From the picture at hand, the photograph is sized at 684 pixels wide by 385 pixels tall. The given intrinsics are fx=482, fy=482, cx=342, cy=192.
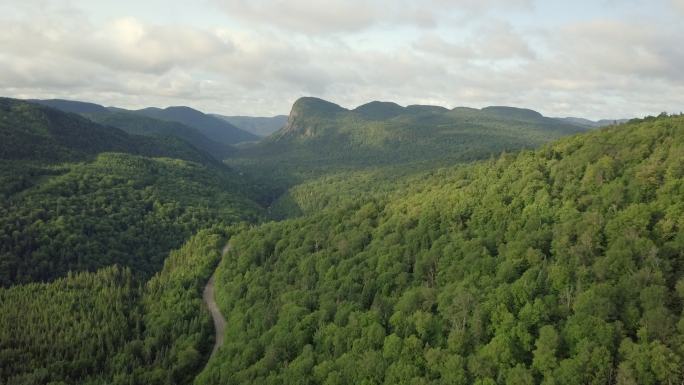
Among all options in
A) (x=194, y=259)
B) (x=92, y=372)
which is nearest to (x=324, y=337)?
(x=92, y=372)

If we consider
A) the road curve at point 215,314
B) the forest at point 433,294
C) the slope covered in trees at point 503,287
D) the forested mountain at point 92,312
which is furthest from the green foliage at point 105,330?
the slope covered in trees at point 503,287

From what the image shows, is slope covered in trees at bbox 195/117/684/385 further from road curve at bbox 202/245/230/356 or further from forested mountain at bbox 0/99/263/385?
forested mountain at bbox 0/99/263/385

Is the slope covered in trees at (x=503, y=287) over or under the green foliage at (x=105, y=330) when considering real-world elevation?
over

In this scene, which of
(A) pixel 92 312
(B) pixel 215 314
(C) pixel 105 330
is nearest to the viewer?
(C) pixel 105 330

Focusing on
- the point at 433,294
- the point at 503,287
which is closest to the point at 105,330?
the point at 433,294

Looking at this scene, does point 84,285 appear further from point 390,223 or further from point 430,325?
point 430,325

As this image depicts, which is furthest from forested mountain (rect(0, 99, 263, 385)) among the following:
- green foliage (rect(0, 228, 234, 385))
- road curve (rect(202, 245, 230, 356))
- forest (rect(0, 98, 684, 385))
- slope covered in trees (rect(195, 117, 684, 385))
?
slope covered in trees (rect(195, 117, 684, 385))

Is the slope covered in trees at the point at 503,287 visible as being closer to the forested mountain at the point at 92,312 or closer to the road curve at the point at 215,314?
the road curve at the point at 215,314

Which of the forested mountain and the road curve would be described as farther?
the road curve

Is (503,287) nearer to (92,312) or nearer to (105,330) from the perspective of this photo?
(105,330)
